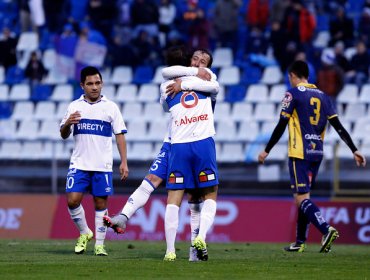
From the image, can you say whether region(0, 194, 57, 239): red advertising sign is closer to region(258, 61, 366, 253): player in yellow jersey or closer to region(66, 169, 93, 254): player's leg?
region(66, 169, 93, 254): player's leg

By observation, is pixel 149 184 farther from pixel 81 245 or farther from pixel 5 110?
pixel 5 110

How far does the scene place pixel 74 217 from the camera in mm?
14602

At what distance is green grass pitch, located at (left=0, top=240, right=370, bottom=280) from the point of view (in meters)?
11.2

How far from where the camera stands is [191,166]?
12898mm

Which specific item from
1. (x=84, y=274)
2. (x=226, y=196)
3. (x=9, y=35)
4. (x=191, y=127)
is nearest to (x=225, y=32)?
(x=9, y=35)

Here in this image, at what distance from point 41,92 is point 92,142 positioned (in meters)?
16.4

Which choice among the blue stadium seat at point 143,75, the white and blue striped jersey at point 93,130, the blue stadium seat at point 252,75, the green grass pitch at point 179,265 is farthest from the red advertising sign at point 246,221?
the blue stadium seat at point 143,75

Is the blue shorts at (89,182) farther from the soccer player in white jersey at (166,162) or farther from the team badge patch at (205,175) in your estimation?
the team badge patch at (205,175)

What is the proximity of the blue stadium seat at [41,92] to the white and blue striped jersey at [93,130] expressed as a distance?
52.7 feet

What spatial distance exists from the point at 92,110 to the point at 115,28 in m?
16.9

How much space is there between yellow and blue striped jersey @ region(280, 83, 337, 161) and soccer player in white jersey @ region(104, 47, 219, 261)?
191cm

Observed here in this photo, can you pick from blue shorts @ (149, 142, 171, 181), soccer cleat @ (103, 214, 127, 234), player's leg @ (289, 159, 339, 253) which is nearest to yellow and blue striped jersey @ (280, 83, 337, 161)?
player's leg @ (289, 159, 339, 253)

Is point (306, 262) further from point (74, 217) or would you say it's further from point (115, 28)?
point (115, 28)

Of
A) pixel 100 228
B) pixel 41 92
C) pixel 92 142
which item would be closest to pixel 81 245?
pixel 100 228
